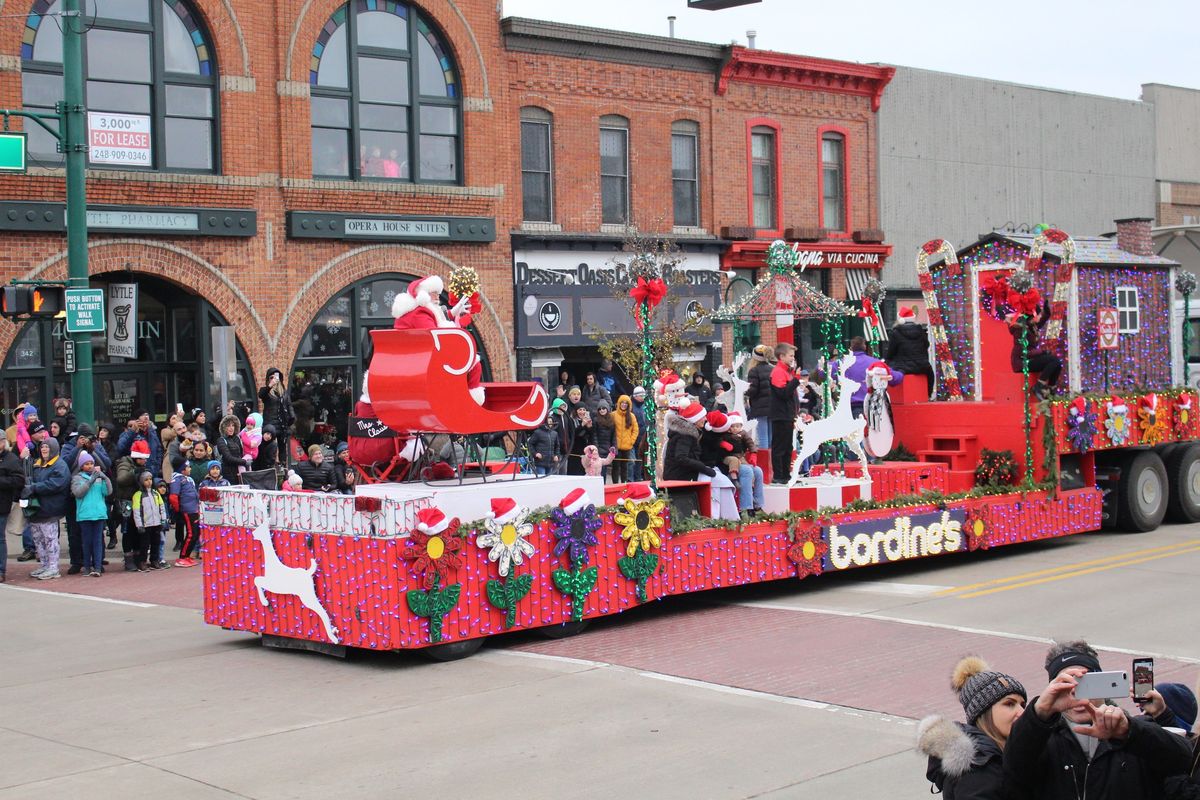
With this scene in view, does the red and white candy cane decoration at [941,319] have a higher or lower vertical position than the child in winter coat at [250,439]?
higher

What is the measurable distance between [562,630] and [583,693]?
217 cm

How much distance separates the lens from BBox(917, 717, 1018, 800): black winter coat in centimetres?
455

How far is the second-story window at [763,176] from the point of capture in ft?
106

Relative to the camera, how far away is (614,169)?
98.7ft

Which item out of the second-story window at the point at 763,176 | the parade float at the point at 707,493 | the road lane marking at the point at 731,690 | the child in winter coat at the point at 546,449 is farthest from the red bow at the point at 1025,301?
the second-story window at the point at 763,176

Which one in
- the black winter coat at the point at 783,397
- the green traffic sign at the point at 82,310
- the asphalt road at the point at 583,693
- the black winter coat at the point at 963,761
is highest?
the green traffic sign at the point at 82,310

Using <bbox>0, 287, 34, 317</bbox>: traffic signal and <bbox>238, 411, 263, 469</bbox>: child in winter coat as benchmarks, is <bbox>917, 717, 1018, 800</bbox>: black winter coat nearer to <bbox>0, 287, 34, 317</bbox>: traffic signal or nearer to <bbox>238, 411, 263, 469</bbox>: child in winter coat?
<bbox>238, 411, 263, 469</bbox>: child in winter coat

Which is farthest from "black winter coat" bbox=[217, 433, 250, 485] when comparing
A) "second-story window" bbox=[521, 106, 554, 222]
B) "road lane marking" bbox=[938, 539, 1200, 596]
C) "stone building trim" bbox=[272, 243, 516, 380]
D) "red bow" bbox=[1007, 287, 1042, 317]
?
"second-story window" bbox=[521, 106, 554, 222]

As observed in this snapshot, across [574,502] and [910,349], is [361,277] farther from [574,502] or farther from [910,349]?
[574,502]

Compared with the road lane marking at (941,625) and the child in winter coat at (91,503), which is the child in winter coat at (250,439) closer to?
the child in winter coat at (91,503)

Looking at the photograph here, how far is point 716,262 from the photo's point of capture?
31.7 meters

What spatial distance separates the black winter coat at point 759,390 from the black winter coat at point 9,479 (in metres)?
8.44

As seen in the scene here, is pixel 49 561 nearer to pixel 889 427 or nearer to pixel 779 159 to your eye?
pixel 889 427

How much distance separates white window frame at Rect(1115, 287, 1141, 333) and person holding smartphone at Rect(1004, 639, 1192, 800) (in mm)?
14401
